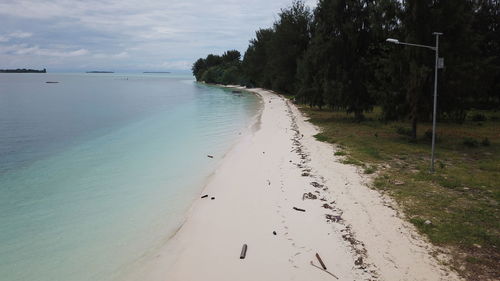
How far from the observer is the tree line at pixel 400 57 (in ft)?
73.8

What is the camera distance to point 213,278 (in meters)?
8.91

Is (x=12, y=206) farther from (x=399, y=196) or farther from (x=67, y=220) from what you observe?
(x=399, y=196)

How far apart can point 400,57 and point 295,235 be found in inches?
688

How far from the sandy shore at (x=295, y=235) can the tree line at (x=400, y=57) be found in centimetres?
940

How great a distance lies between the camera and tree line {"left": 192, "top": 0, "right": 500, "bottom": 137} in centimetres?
2250

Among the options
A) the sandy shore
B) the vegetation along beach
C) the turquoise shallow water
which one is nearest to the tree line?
the vegetation along beach

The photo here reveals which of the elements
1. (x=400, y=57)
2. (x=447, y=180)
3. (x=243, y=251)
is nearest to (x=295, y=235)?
(x=243, y=251)

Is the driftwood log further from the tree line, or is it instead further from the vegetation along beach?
the tree line

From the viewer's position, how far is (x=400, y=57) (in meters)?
23.3

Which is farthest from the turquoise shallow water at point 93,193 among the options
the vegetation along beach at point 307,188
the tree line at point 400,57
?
the tree line at point 400,57

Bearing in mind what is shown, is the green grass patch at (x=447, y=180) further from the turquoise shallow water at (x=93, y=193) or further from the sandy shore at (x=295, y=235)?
the turquoise shallow water at (x=93, y=193)

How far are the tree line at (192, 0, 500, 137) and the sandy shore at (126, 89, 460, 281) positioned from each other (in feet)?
30.8

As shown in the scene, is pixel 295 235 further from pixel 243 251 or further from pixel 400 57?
pixel 400 57

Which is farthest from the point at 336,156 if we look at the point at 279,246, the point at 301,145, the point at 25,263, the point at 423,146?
the point at 25,263
